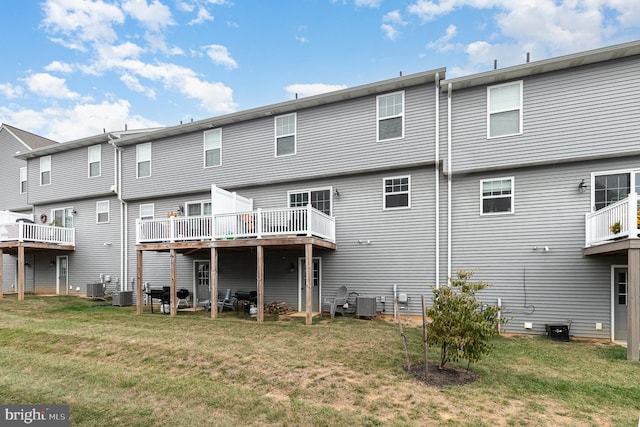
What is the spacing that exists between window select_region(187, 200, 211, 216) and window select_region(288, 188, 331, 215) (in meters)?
3.78

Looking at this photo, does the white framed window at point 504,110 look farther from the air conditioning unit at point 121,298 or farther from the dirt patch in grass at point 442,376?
the air conditioning unit at point 121,298

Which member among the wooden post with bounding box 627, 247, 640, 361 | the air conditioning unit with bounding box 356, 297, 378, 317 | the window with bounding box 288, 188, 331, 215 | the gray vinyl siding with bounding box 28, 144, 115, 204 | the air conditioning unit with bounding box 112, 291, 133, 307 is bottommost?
the air conditioning unit with bounding box 112, 291, 133, 307

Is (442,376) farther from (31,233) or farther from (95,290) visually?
(31,233)

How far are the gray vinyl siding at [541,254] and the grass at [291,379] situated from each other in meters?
0.88

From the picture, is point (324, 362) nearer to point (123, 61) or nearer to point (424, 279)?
point (424, 279)

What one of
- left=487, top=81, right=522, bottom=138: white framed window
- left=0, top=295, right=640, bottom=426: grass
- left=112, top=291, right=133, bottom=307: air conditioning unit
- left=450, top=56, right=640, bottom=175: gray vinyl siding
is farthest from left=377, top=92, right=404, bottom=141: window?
left=112, top=291, right=133, bottom=307: air conditioning unit

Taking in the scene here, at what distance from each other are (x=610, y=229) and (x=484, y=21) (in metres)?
12.2

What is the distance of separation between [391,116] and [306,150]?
3143 mm

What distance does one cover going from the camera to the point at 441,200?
1040 centimetres

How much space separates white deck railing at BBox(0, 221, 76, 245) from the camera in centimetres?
1456

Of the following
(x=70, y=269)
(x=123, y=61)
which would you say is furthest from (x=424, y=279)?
(x=123, y=61)

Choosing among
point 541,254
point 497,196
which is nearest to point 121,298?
point 497,196

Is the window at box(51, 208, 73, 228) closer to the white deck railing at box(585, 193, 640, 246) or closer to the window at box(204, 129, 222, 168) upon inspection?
the window at box(204, 129, 222, 168)

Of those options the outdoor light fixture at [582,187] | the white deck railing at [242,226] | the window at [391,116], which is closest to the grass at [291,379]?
the white deck railing at [242,226]
